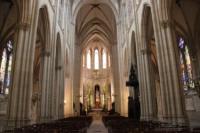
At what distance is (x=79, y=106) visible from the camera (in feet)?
111

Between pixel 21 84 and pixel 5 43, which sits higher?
pixel 5 43

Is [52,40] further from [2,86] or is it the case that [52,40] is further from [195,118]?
[195,118]

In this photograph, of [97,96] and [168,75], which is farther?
[97,96]

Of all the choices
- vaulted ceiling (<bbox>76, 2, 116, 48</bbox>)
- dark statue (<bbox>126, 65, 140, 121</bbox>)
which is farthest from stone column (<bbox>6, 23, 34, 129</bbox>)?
vaulted ceiling (<bbox>76, 2, 116, 48</bbox>)

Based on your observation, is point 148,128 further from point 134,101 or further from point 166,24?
point 134,101

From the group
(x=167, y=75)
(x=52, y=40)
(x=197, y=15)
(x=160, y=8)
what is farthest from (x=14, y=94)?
(x=197, y=15)

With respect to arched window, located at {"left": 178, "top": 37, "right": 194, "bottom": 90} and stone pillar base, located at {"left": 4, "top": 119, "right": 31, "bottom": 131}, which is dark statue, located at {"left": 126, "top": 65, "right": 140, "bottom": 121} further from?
stone pillar base, located at {"left": 4, "top": 119, "right": 31, "bottom": 131}

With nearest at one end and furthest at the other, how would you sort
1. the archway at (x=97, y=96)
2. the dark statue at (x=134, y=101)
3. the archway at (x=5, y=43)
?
1. the dark statue at (x=134, y=101)
2. the archway at (x=5, y=43)
3. the archway at (x=97, y=96)

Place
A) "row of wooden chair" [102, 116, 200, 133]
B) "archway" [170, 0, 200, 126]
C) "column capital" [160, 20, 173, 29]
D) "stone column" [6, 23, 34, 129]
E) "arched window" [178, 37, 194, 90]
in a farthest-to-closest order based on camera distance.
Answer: "arched window" [178, 37, 194, 90] → "archway" [170, 0, 200, 126] → "column capital" [160, 20, 173, 29] → "stone column" [6, 23, 34, 129] → "row of wooden chair" [102, 116, 200, 133]

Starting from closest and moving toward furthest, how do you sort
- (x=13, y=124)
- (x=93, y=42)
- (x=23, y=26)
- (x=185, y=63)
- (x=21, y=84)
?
1. (x=13, y=124)
2. (x=21, y=84)
3. (x=23, y=26)
4. (x=185, y=63)
5. (x=93, y=42)

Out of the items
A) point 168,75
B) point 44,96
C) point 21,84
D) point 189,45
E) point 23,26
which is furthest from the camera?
point 189,45

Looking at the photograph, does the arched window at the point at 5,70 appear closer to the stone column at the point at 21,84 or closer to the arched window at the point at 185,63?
the stone column at the point at 21,84

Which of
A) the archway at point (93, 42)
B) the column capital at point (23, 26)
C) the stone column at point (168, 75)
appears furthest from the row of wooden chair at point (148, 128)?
the archway at point (93, 42)

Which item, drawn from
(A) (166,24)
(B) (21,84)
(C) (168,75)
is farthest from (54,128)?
(A) (166,24)
